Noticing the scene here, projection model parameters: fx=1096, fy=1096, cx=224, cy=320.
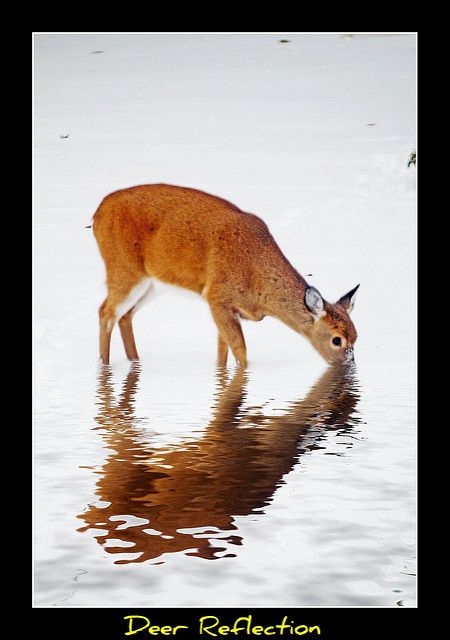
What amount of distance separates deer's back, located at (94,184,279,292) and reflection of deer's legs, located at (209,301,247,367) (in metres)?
0.23

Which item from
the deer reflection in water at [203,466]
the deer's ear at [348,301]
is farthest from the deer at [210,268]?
the deer reflection in water at [203,466]

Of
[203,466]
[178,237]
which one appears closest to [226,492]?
[203,466]

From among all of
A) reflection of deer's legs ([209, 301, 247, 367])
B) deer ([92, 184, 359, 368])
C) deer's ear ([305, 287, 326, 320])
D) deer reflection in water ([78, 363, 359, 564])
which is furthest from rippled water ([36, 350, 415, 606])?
deer's ear ([305, 287, 326, 320])

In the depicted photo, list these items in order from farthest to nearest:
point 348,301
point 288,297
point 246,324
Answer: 1. point 288,297
2. point 246,324
3. point 348,301

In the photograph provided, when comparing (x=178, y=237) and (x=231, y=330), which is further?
(x=178, y=237)

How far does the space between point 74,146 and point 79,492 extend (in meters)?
1.73

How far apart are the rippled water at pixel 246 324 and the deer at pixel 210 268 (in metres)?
0.07

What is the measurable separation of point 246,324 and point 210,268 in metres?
0.46

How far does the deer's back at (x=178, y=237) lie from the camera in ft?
17.2

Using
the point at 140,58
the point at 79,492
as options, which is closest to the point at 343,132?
the point at 140,58

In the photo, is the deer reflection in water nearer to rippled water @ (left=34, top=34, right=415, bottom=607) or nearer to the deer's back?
rippled water @ (left=34, top=34, right=415, bottom=607)

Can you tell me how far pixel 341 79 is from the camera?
4844 mm

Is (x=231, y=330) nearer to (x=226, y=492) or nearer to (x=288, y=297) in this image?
(x=288, y=297)

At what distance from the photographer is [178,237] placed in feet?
18.4
